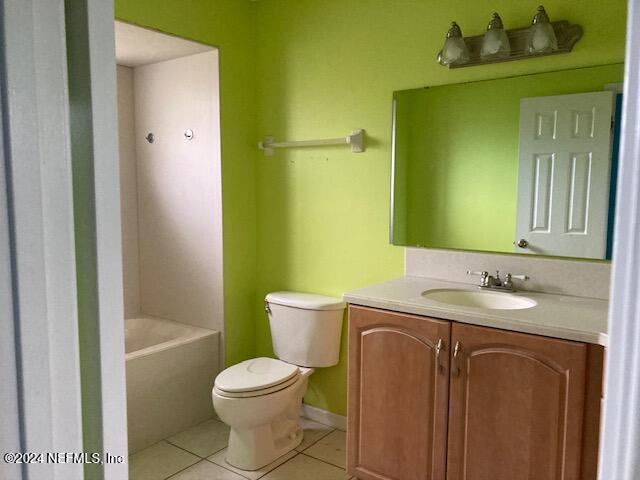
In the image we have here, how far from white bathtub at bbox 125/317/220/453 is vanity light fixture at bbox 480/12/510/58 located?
209 centimetres

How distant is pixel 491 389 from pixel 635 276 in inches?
58.4

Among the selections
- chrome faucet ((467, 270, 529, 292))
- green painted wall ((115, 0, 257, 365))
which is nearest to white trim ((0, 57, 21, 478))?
chrome faucet ((467, 270, 529, 292))

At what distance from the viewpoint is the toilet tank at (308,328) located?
2689 millimetres

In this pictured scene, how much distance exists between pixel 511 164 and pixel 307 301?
4.03 ft

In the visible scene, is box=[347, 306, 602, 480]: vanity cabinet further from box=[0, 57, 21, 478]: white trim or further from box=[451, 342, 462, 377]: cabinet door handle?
box=[0, 57, 21, 478]: white trim

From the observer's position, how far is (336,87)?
2770 mm

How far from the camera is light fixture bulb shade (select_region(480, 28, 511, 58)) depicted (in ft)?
7.06

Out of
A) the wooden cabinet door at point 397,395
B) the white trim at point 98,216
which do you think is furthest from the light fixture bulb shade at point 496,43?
the white trim at point 98,216

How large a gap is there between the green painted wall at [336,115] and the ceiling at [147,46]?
0.47 metres

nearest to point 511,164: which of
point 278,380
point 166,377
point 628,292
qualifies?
point 278,380

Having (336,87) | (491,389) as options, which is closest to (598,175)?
(491,389)

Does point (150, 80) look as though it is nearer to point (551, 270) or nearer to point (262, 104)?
point (262, 104)

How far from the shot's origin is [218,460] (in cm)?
257

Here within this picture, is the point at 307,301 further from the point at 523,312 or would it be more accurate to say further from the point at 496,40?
the point at 496,40
